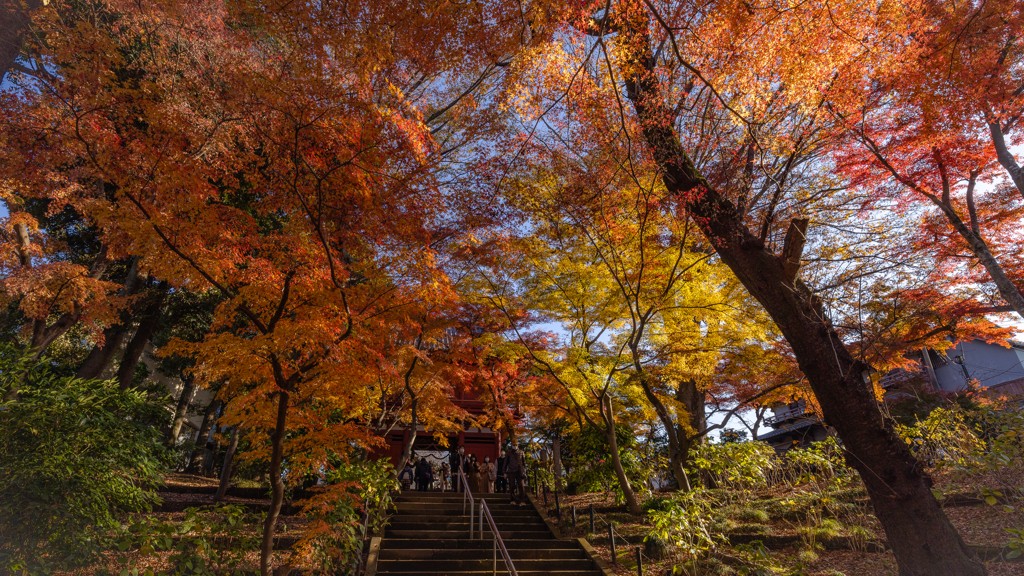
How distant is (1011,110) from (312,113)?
938cm

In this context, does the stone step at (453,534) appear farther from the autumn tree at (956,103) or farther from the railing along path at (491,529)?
the autumn tree at (956,103)

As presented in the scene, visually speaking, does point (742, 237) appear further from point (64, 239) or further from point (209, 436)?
point (209, 436)

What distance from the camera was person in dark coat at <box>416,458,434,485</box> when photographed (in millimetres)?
14133

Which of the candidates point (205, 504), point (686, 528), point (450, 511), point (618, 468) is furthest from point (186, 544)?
point (205, 504)

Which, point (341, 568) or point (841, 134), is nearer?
point (341, 568)

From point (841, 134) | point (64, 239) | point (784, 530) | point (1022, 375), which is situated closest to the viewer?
point (841, 134)

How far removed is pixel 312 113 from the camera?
6.02 meters

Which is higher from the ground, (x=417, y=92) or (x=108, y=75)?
(x=417, y=92)

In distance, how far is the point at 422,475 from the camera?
1420 centimetres

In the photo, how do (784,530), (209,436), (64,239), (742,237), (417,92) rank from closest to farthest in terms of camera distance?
(742,237), (784,530), (417,92), (64,239), (209,436)

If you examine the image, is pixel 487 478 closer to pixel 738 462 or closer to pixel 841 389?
pixel 738 462

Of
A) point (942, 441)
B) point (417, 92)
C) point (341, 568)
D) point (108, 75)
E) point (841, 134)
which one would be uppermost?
point (417, 92)

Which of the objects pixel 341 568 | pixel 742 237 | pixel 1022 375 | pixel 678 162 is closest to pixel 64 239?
pixel 341 568

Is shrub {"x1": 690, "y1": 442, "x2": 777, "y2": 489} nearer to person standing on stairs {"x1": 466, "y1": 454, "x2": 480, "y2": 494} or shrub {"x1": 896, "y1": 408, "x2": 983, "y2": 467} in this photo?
shrub {"x1": 896, "y1": 408, "x2": 983, "y2": 467}
